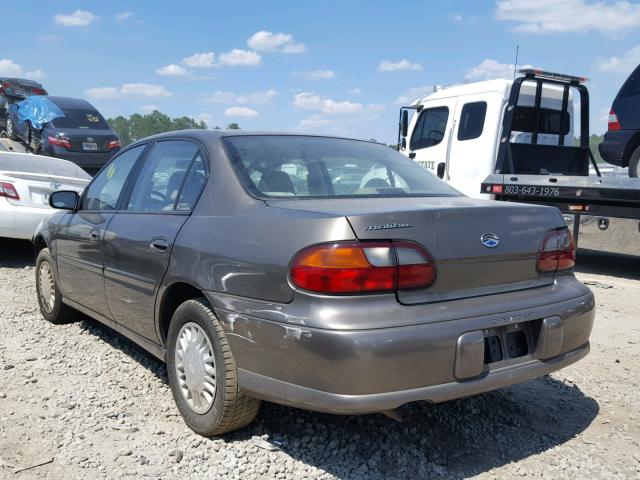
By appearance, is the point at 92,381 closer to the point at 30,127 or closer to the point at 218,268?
the point at 218,268

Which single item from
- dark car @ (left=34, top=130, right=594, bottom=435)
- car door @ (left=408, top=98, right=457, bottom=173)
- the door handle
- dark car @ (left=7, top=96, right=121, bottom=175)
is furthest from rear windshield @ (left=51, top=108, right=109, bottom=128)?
the door handle

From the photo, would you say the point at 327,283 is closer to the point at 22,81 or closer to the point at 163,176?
the point at 163,176

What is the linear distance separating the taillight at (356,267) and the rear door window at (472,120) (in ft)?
23.9

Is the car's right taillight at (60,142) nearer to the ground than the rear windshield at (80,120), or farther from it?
nearer to the ground

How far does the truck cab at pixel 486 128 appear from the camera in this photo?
30.0 feet

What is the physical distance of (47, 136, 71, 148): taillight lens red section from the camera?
530 inches

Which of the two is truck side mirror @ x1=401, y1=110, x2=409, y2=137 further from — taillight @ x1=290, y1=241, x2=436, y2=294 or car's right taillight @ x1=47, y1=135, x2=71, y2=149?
taillight @ x1=290, y1=241, x2=436, y2=294

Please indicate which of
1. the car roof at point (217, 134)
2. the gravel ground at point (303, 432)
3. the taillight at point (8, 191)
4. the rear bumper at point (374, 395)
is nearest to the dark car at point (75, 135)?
the taillight at point (8, 191)

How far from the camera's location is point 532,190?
8445 millimetres

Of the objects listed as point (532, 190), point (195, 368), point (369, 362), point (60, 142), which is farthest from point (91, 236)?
point (60, 142)

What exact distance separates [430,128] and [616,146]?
290cm

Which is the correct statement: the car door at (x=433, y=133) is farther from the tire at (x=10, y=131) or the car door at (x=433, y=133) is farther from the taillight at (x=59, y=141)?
the tire at (x=10, y=131)

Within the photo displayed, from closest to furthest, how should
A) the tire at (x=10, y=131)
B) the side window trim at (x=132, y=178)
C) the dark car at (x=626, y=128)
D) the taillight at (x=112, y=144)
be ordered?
the side window trim at (x=132, y=178)
the dark car at (x=626, y=128)
the taillight at (x=112, y=144)
the tire at (x=10, y=131)

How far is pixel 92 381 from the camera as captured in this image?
12.6 feet
